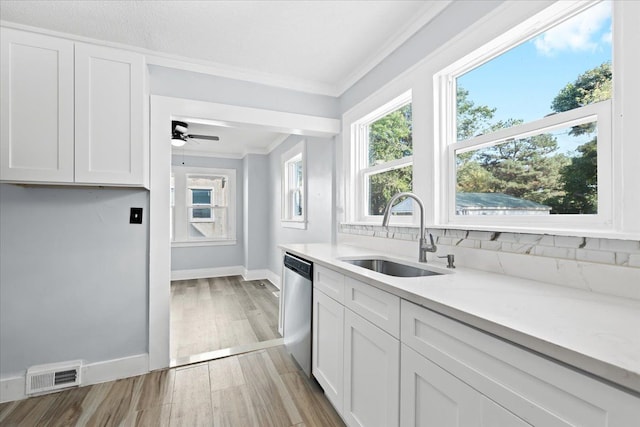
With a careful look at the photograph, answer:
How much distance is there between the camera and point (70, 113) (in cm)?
183

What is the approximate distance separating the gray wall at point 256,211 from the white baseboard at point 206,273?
1.47ft

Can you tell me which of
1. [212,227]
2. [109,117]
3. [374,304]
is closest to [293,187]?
[212,227]

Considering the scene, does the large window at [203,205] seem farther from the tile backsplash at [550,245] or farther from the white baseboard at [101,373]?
the tile backsplash at [550,245]

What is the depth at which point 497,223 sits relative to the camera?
151cm

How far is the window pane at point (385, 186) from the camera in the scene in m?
2.25

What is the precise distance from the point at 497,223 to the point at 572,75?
0.71 meters

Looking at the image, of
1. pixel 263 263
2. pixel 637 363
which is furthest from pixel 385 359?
pixel 263 263

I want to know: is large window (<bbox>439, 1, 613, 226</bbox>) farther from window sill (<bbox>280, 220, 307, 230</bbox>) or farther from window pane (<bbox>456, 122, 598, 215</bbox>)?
window sill (<bbox>280, 220, 307, 230</bbox>)

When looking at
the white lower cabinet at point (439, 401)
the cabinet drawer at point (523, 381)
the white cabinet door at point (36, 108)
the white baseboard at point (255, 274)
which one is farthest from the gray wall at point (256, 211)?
the cabinet drawer at point (523, 381)

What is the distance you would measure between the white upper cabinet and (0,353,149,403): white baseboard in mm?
1328

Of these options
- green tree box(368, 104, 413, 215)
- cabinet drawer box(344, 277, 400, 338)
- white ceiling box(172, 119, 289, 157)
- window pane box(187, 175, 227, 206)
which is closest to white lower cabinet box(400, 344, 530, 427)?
cabinet drawer box(344, 277, 400, 338)

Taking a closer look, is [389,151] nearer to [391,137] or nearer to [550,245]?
[391,137]

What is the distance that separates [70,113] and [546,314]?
258 centimetres

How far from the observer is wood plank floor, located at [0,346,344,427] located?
1.70 m
